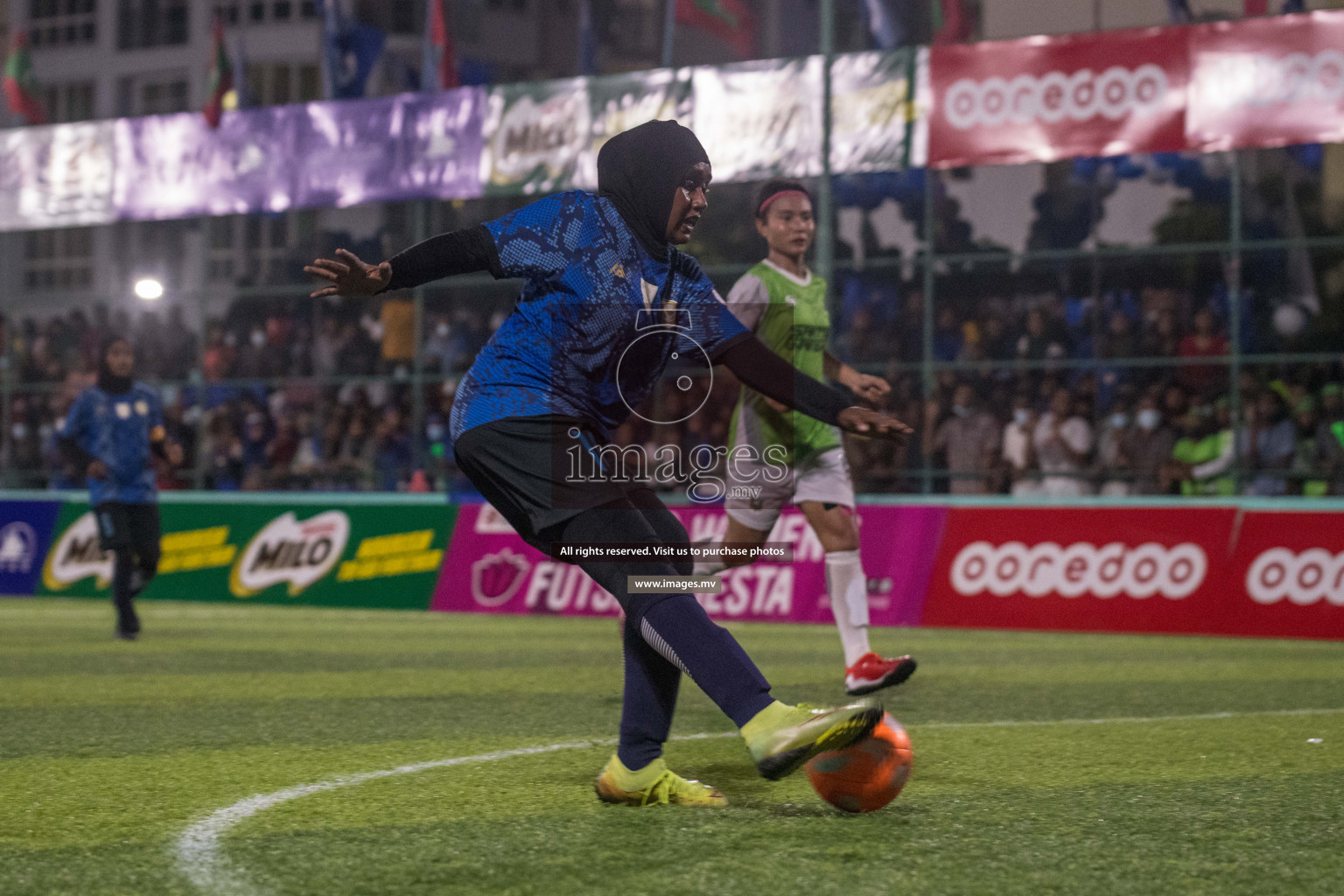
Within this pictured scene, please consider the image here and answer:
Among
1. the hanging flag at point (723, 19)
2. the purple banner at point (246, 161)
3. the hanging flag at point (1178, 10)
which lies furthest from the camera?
the hanging flag at point (723, 19)

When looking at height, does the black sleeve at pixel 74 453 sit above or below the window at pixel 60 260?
below

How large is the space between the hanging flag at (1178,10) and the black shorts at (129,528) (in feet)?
32.8

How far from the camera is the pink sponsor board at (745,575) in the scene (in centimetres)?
1302

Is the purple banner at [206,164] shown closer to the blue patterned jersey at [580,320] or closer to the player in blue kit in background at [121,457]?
the player in blue kit in background at [121,457]

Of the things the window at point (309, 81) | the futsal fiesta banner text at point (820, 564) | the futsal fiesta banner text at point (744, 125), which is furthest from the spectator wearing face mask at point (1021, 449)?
the window at point (309, 81)

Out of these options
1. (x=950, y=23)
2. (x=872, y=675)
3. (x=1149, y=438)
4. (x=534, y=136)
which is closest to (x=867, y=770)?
(x=872, y=675)

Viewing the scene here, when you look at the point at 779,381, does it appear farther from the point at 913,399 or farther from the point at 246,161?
the point at 246,161

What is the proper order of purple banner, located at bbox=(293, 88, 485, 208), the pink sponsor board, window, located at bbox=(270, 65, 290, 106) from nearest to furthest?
the pink sponsor board
purple banner, located at bbox=(293, 88, 485, 208)
window, located at bbox=(270, 65, 290, 106)

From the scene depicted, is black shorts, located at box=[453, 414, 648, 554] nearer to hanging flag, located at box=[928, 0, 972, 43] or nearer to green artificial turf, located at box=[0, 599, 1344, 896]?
green artificial turf, located at box=[0, 599, 1344, 896]

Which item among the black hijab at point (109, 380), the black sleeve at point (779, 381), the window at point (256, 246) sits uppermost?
the window at point (256, 246)

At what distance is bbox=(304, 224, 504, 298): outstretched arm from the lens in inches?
161

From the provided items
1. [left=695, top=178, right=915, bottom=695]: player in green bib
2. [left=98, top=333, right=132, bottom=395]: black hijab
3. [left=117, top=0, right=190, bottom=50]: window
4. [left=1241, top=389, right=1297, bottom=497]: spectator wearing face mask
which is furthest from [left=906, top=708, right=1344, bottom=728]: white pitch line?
[left=117, top=0, right=190, bottom=50]: window

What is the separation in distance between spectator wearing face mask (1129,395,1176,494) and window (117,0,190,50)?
30432 mm

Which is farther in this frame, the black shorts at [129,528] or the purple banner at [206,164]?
the purple banner at [206,164]
